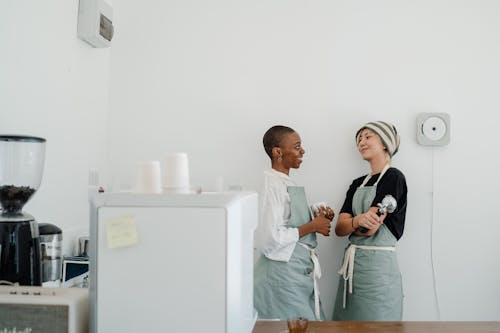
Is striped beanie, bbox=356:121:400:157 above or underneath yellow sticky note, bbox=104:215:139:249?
above

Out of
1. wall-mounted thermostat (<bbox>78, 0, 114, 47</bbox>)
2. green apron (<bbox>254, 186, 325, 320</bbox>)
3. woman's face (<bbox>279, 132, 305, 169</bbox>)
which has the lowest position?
green apron (<bbox>254, 186, 325, 320</bbox>)

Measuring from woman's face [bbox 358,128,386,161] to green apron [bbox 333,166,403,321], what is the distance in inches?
4.3

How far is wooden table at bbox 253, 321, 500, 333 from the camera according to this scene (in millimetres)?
1528

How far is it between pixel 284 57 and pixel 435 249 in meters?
1.41

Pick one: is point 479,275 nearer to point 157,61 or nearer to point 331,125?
point 331,125

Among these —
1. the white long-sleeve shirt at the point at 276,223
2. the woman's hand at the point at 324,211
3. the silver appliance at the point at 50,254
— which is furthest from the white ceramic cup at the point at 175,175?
the woman's hand at the point at 324,211

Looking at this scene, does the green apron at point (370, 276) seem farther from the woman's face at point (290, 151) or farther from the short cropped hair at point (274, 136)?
the short cropped hair at point (274, 136)

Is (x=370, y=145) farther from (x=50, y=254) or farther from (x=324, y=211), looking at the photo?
(x=50, y=254)

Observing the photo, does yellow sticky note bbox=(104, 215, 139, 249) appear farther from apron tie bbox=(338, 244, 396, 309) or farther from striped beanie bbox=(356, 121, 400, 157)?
striped beanie bbox=(356, 121, 400, 157)

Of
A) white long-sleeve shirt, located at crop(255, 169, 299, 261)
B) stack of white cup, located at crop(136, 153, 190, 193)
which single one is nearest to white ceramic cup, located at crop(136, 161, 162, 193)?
stack of white cup, located at crop(136, 153, 190, 193)

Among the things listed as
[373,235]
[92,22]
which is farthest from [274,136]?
[92,22]

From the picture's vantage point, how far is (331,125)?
112 inches

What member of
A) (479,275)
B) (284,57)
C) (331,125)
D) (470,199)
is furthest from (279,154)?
(479,275)

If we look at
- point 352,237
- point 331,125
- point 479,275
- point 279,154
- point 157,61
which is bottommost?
point 479,275
